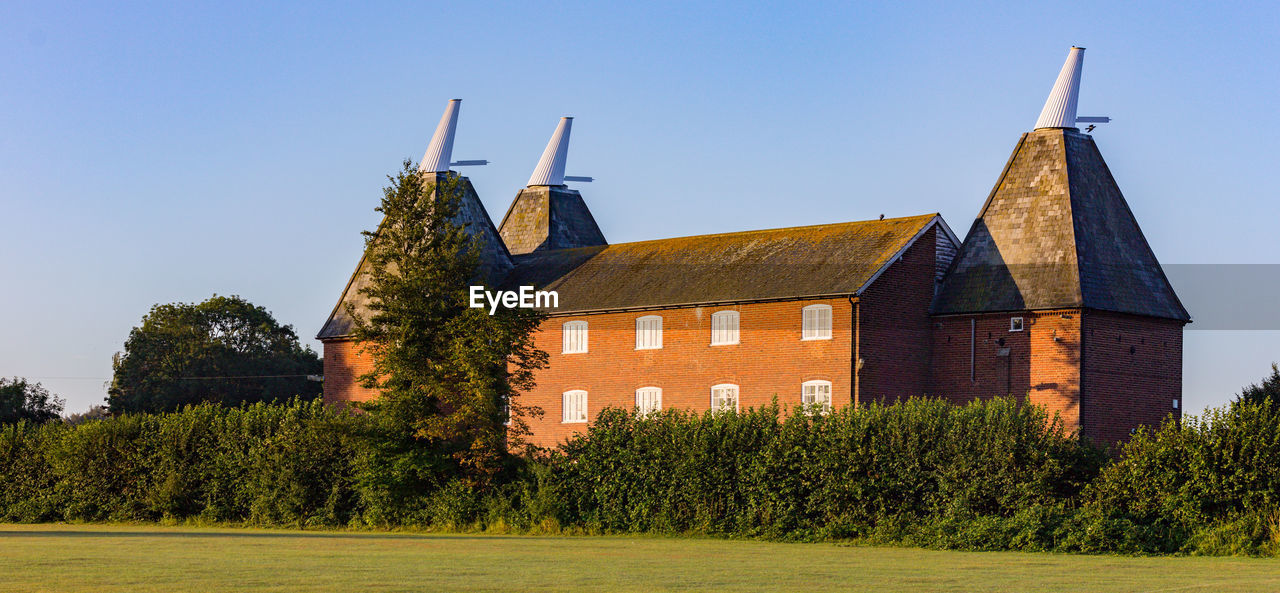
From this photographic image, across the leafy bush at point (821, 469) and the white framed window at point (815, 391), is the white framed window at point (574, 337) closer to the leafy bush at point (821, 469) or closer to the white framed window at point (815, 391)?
the white framed window at point (815, 391)

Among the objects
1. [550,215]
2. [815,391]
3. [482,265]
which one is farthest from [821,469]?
[550,215]

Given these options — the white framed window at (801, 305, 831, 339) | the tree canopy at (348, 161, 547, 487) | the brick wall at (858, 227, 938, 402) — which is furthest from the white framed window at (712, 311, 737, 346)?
the tree canopy at (348, 161, 547, 487)

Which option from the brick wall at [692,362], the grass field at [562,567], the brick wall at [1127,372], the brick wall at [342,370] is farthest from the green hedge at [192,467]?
the brick wall at [1127,372]

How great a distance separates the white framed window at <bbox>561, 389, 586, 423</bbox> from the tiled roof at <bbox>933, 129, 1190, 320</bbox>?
11.8m

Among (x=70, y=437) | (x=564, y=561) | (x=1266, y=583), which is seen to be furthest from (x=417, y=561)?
(x=70, y=437)

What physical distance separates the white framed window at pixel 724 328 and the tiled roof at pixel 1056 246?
6163 millimetres

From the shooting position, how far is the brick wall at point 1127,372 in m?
42.0

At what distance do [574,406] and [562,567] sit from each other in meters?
27.3

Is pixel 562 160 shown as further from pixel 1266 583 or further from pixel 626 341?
pixel 1266 583

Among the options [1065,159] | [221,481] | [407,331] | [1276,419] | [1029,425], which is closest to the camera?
[1276,419]

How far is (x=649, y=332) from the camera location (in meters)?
46.9

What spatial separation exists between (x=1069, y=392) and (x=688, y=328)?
11.6m

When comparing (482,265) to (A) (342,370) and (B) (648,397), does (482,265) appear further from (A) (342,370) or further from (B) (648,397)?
(B) (648,397)

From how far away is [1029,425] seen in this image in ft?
92.0
